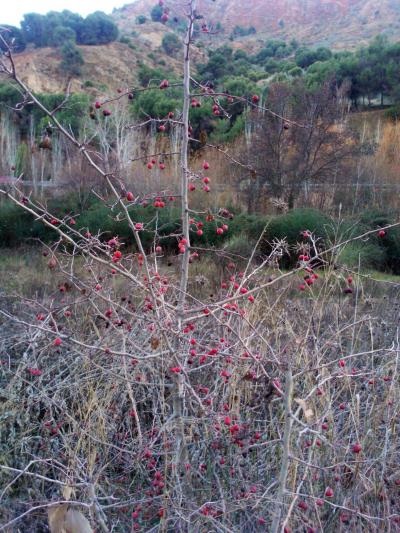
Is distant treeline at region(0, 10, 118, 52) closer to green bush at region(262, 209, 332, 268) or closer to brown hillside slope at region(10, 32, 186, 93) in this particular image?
brown hillside slope at region(10, 32, 186, 93)

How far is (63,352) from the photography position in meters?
4.38

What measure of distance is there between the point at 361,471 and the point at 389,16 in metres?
58.7

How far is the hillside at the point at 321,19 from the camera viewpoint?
1861 inches

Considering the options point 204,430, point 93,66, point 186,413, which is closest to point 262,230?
point 186,413

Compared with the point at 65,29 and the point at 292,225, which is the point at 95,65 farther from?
the point at 292,225

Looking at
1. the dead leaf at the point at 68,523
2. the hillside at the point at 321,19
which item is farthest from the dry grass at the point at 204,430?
the hillside at the point at 321,19

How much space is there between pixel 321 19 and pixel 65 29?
93.6ft

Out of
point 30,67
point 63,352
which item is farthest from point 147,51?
point 63,352

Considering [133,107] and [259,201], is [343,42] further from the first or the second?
[259,201]

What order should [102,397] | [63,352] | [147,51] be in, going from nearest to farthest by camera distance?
[102,397]
[63,352]
[147,51]

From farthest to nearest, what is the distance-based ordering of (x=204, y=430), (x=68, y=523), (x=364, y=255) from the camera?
(x=364, y=255) < (x=204, y=430) < (x=68, y=523)

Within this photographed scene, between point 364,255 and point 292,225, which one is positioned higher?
point 292,225

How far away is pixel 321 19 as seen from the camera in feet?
185

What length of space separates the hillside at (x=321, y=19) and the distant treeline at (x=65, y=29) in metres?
8.49
